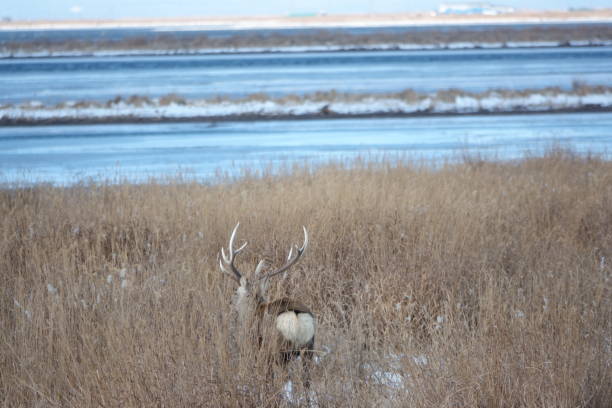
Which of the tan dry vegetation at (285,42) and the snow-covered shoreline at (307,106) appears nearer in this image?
the snow-covered shoreline at (307,106)

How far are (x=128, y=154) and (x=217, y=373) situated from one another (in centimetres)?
1170

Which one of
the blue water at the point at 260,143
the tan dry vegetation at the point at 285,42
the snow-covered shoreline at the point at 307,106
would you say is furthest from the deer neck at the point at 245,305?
the tan dry vegetation at the point at 285,42

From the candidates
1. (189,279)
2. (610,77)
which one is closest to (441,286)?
(189,279)

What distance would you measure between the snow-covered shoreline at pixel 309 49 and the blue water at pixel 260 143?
5070 cm

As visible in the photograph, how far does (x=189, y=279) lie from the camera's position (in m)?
A: 5.74

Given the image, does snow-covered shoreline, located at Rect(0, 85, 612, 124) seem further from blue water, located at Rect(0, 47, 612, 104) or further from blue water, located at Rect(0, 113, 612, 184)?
blue water, located at Rect(0, 47, 612, 104)

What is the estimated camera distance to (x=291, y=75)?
133 ft

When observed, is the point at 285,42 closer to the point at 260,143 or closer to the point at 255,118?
the point at 255,118

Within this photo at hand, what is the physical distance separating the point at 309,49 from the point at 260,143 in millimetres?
59036

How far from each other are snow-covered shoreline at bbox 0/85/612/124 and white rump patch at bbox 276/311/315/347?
1868 cm

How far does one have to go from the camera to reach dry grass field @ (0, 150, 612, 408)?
411cm

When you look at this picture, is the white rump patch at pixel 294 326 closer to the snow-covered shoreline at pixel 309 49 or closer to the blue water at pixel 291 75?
the blue water at pixel 291 75

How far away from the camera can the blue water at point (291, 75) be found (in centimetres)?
3152

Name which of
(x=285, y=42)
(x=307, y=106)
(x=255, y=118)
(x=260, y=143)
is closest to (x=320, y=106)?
(x=307, y=106)
